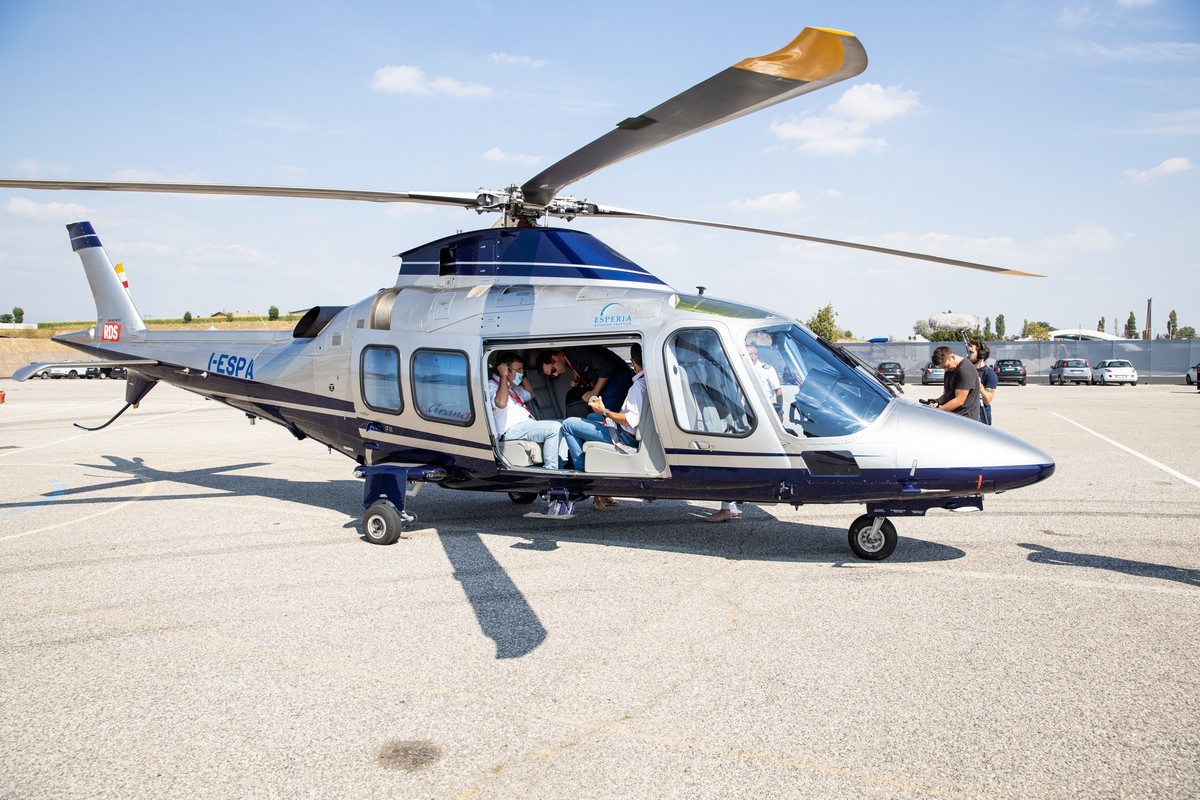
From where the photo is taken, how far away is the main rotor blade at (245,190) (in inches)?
247

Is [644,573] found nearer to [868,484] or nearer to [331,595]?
[868,484]

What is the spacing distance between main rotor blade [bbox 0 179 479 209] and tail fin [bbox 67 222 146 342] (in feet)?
15.9

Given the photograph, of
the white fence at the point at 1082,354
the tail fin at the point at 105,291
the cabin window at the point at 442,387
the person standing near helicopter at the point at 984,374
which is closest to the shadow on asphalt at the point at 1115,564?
the person standing near helicopter at the point at 984,374

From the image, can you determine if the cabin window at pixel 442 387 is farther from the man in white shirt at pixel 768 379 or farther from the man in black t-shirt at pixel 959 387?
the man in black t-shirt at pixel 959 387

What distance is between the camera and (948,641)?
486cm

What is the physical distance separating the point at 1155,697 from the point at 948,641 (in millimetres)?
1060

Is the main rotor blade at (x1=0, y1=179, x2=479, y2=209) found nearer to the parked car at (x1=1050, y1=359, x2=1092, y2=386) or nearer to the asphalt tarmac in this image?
the asphalt tarmac

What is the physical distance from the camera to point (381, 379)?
26.8ft

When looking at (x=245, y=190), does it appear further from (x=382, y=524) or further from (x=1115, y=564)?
(x=1115, y=564)

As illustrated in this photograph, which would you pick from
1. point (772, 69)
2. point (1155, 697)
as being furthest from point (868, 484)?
point (772, 69)

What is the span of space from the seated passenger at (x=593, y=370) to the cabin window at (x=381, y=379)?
152 cm

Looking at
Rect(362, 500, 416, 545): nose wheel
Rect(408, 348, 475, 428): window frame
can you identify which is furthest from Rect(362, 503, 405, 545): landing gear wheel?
Rect(408, 348, 475, 428): window frame

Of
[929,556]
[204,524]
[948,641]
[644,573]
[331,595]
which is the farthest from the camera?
[204,524]

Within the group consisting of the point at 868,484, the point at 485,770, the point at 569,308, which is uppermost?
the point at 569,308
